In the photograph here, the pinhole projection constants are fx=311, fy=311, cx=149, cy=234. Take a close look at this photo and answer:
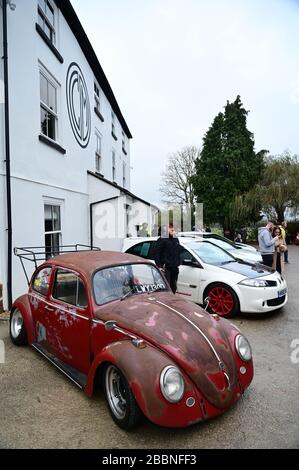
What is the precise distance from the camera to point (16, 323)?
15.1 ft

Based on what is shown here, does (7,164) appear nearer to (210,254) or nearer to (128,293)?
(128,293)

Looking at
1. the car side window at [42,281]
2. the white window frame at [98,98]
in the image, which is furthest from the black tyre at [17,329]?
the white window frame at [98,98]

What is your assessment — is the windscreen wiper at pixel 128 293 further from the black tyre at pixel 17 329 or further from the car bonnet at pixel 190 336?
the black tyre at pixel 17 329

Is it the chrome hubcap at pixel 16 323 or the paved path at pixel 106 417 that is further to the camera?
the chrome hubcap at pixel 16 323

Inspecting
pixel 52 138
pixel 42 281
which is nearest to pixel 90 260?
pixel 42 281

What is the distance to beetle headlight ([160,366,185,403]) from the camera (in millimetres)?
2434

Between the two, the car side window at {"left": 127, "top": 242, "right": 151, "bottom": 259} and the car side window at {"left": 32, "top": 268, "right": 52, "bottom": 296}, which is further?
the car side window at {"left": 127, "top": 242, "right": 151, "bottom": 259}

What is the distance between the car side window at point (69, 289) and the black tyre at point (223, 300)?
3092mm

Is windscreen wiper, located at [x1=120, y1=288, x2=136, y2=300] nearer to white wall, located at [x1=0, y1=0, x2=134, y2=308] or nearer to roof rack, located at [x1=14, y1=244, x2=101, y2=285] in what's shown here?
roof rack, located at [x1=14, y1=244, x2=101, y2=285]

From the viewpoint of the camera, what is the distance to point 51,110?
809cm

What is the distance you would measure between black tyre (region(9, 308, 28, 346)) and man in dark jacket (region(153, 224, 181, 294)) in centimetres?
265

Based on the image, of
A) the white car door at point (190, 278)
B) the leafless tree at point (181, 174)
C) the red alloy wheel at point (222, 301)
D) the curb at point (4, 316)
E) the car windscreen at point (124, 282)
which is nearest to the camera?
the car windscreen at point (124, 282)

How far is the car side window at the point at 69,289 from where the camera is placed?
347 cm

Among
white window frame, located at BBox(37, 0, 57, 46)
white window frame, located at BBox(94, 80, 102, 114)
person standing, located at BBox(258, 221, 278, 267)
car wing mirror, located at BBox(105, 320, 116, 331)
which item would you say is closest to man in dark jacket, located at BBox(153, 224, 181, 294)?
car wing mirror, located at BBox(105, 320, 116, 331)
